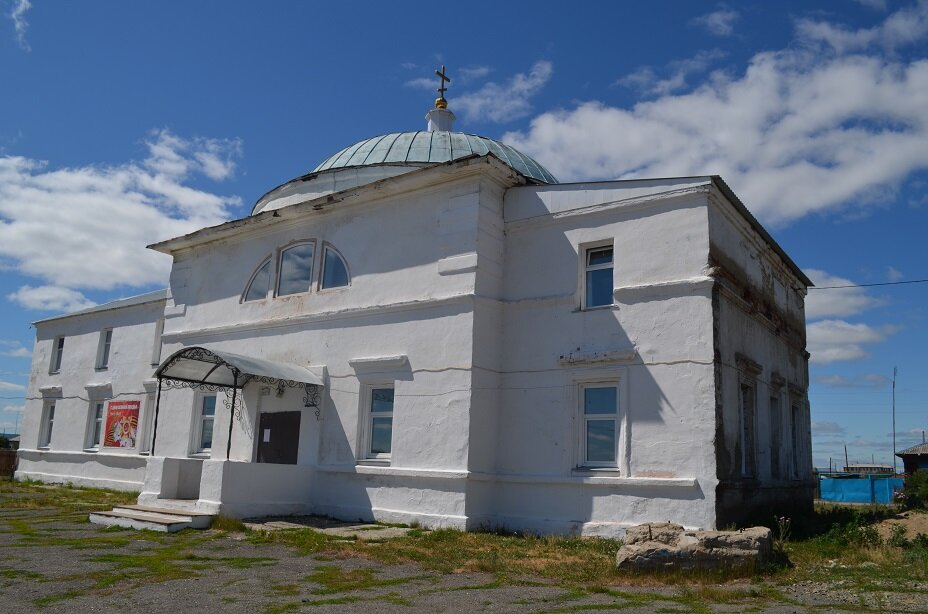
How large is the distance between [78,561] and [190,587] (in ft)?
7.96

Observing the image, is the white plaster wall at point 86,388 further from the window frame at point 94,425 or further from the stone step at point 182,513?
the stone step at point 182,513

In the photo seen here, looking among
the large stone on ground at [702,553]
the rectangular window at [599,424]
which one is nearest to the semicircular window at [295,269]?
the rectangular window at [599,424]

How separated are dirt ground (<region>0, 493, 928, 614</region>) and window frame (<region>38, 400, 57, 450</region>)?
16644 mm

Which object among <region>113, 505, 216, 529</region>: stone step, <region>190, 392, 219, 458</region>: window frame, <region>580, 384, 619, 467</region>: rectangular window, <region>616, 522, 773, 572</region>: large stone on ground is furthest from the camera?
<region>190, 392, 219, 458</region>: window frame

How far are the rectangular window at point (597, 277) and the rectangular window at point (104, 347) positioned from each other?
56.1 feet

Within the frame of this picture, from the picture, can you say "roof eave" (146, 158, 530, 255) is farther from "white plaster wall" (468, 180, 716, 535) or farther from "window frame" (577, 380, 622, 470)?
"window frame" (577, 380, 622, 470)

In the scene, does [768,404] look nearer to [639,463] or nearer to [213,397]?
[639,463]

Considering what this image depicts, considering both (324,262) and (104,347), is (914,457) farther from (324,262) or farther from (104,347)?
(104,347)

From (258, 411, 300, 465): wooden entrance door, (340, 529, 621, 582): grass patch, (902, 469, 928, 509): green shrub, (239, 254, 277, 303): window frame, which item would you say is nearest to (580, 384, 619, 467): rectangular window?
(340, 529, 621, 582): grass patch

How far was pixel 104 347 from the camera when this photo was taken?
24359 millimetres

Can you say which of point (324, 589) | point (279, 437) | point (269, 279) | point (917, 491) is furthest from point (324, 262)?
point (917, 491)

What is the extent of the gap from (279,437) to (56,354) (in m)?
14.3

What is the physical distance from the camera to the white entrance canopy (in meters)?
14.4

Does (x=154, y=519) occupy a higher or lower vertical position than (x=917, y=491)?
lower
